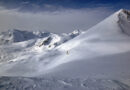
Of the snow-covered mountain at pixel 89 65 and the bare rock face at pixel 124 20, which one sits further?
the bare rock face at pixel 124 20

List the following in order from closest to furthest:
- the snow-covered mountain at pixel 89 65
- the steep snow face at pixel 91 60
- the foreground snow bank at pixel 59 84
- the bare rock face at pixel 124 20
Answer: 1. the foreground snow bank at pixel 59 84
2. the snow-covered mountain at pixel 89 65
3. the steep snow face at pixel 91 60
4. the bare rock face at pixel 124 20

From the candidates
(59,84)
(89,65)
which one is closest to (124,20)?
(89,65)

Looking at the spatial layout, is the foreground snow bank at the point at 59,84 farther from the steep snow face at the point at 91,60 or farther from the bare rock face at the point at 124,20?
the bare rock face at the point at 124,20

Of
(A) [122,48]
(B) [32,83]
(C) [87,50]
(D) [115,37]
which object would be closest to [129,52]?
(A) [122,48]

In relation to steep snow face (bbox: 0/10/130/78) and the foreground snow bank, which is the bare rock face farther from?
the foreground snow bank

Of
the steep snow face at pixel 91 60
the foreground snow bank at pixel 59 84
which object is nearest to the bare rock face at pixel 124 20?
the steep snow face at pixel 91 60

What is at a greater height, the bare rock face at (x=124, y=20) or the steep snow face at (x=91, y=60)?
the bare rock face at (x=124, y=20)

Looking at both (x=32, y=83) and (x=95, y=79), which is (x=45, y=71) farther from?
(x=95, y=79)

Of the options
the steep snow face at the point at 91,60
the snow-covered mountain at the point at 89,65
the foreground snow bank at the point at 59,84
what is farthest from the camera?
the steep snow face at the point at 91,60

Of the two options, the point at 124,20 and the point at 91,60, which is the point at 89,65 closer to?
the point at 91,60
